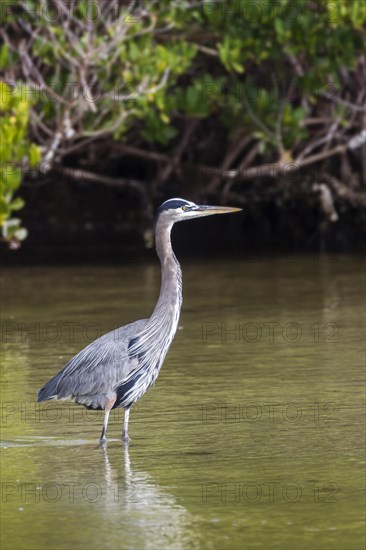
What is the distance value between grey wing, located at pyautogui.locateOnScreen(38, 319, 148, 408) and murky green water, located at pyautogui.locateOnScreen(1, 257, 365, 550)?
0.25m

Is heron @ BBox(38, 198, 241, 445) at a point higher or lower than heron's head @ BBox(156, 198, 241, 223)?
lower

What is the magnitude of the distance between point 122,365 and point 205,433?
0.63 m

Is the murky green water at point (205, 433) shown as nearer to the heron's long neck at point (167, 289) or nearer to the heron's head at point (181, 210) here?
the heron's long neck at point (167, 289)

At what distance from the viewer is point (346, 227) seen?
22.2m

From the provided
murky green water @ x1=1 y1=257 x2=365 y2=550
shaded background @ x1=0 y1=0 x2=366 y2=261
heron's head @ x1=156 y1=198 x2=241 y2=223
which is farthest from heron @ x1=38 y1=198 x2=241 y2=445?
shaded background @ x1=0 y1=0 x2=366 y2=261

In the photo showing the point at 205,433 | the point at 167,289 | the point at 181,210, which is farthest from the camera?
the point at 181,210

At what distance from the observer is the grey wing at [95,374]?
29.6ft

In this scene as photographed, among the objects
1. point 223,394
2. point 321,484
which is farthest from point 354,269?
point 321,484

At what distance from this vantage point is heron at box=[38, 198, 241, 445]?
9.02 m

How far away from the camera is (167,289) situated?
9.30 meters

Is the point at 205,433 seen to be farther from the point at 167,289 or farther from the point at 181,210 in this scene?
the point at 181,210

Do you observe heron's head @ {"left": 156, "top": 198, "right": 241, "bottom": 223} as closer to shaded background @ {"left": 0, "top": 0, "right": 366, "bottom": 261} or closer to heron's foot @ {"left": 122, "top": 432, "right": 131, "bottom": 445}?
heron's foot @ {"left": 122, "top": 432, "right": 131, "bottom": 445}

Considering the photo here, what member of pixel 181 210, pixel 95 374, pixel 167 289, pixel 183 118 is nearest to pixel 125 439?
pixel 95 374

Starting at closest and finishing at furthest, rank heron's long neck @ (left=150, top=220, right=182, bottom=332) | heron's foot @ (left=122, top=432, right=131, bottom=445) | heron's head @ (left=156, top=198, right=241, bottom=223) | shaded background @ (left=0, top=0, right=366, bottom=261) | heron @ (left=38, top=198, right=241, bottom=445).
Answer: heron's foot @ (left=122, top=432, right=131, bottom=445) < heron @ (left=38, top=198, right=241, bottom=445) < heron's long neck @ (left=150, top=220, right=182, bottom=332) < heron's head @ (left=156, top=198, right=241, bottom=223) < shaded background @ (left=0, top=0, right=366, bottom=261)
